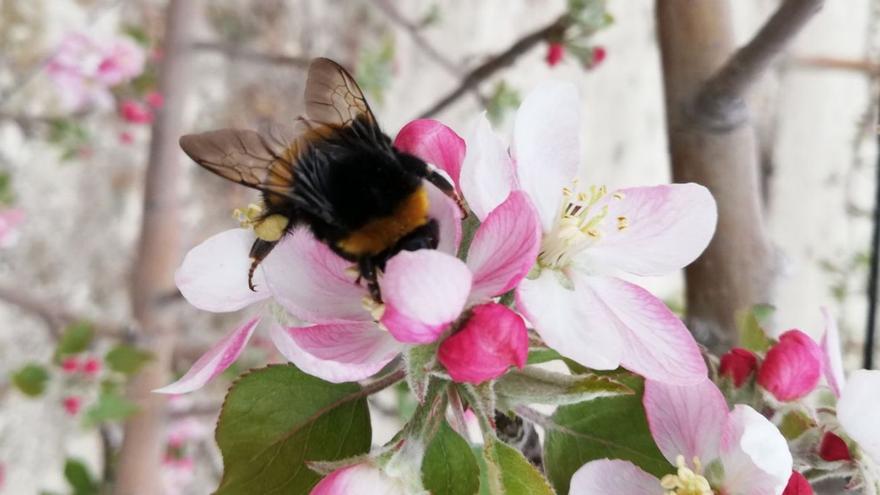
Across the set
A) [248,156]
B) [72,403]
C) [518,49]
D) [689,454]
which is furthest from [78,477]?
[689,454]

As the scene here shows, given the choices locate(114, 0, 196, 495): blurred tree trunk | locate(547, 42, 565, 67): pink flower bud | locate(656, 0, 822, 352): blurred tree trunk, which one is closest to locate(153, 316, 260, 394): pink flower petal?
locate(656, 0, 822, 352): blurred tree trunk

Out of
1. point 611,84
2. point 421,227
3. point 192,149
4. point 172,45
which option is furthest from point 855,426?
point 611,84

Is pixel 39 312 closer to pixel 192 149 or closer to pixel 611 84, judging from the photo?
pixel 192 149

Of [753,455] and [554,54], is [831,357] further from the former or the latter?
[554,54]

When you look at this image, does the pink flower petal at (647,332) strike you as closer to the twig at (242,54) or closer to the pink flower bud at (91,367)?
the twig at (242,54)

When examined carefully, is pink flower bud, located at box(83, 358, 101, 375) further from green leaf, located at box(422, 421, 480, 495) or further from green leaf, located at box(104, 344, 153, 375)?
green leaf, located at box(422, 421, 480, 495)

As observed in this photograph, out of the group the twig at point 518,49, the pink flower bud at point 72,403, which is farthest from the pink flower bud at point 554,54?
the pink flower bud at point 72,403
